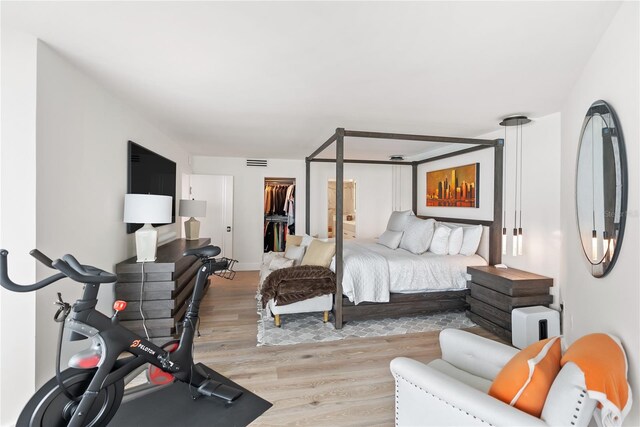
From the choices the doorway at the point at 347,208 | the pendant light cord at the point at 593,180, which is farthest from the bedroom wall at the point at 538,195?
the doorway at the point at 347,208

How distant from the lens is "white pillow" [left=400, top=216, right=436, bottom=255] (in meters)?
4.26

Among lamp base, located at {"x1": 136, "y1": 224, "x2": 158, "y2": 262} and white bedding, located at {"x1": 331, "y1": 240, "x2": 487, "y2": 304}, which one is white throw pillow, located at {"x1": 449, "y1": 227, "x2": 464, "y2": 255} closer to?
white bedding, located at {"x1": 331, "y1": 240, "x2": 487, "y2": 304}

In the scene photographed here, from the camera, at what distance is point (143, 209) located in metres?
2.79

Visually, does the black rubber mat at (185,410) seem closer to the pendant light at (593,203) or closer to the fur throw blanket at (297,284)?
the fur throw blanket at (297,284)

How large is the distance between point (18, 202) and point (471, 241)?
14.8 feet

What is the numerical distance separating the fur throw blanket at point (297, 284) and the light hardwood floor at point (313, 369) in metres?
0.47

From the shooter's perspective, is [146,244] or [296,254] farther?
[296,254]

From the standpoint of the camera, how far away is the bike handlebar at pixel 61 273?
1294 mm

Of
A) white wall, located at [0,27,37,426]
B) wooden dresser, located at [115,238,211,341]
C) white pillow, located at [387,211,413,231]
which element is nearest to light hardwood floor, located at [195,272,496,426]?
wooden dresser, located at [115,238,211,341]

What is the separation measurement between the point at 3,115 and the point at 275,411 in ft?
8.11

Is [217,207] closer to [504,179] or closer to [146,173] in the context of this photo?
[146,173]

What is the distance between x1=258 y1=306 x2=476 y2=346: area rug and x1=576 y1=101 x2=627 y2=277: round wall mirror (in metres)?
1.94

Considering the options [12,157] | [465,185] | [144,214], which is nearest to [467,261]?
[465,185]

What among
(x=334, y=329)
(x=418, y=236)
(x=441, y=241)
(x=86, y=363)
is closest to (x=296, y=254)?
(x=334, y=329)
